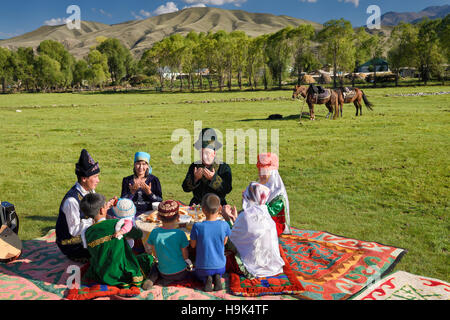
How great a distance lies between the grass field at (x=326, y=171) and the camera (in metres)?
8.48

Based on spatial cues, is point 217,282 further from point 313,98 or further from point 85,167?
Answer: point 313,98

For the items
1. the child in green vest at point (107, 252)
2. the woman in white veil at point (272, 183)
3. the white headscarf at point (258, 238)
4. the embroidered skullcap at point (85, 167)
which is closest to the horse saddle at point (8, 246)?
the embroidered skullcap at point (85, 167)

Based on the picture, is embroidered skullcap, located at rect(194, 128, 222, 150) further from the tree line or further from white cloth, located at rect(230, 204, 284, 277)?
the tree line

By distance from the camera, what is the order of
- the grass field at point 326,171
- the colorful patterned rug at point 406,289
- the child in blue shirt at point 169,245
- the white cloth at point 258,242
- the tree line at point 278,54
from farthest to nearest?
the tree line at point 278,54
the grass field at point 326,171
the white cloth at point 258,242
the child in blue shirt at point 169,245
the colorful patterned rug at point 406,289

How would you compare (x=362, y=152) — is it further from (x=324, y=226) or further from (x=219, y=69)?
(x=219, y=69)

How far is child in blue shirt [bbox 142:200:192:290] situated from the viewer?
5.48m

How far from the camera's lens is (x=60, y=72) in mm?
97438

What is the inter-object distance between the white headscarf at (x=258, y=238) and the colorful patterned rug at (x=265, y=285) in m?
0.13

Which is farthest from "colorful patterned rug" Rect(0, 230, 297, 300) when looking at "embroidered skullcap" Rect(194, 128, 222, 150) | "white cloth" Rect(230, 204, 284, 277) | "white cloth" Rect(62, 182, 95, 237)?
"embroidered skullcap" Rect(194, 128, 222, 150)

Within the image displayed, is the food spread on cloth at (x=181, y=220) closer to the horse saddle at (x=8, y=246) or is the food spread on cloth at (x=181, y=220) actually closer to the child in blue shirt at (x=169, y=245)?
the child in blue shirt at (x=169, y=245)

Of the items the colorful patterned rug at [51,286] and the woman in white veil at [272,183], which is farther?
Answer: the woman in white veil at [272,183]

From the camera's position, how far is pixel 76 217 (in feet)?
20.0

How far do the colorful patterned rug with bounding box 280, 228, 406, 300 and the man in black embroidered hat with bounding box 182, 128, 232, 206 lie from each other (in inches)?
72.5
